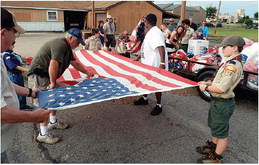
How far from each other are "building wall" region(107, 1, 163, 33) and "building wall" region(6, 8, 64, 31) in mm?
6906

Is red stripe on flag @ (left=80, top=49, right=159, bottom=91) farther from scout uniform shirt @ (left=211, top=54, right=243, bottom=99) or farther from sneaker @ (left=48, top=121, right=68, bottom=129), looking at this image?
sneaker @ (left=48, top=121, right=68, bottom=129)

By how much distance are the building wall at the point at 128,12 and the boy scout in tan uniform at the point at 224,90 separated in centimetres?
2394

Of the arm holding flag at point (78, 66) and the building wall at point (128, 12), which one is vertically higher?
the building wall at point (128, 12)

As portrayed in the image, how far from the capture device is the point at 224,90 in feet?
7.96

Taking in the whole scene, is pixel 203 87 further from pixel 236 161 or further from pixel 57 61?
pixel 57 61

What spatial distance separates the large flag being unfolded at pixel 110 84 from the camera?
99.6 inches

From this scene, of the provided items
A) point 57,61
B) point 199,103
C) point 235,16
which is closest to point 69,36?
point 57,61

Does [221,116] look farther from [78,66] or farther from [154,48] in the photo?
[78,66]

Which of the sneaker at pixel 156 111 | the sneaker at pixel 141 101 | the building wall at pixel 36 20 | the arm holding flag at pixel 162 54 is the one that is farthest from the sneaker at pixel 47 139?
the building wall at pixel 36 20

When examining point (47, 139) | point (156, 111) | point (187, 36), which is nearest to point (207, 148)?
point (156, 111)

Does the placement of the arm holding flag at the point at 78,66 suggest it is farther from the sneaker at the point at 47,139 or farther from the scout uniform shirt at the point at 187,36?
the scout uniform shirt at the point at 187,36

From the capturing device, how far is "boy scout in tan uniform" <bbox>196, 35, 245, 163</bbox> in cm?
242

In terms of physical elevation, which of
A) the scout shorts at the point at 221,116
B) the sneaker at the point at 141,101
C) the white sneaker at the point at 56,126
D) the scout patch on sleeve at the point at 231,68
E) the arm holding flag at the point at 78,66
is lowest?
the white sneaker at the point at 56,126

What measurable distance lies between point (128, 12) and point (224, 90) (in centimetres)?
2552
